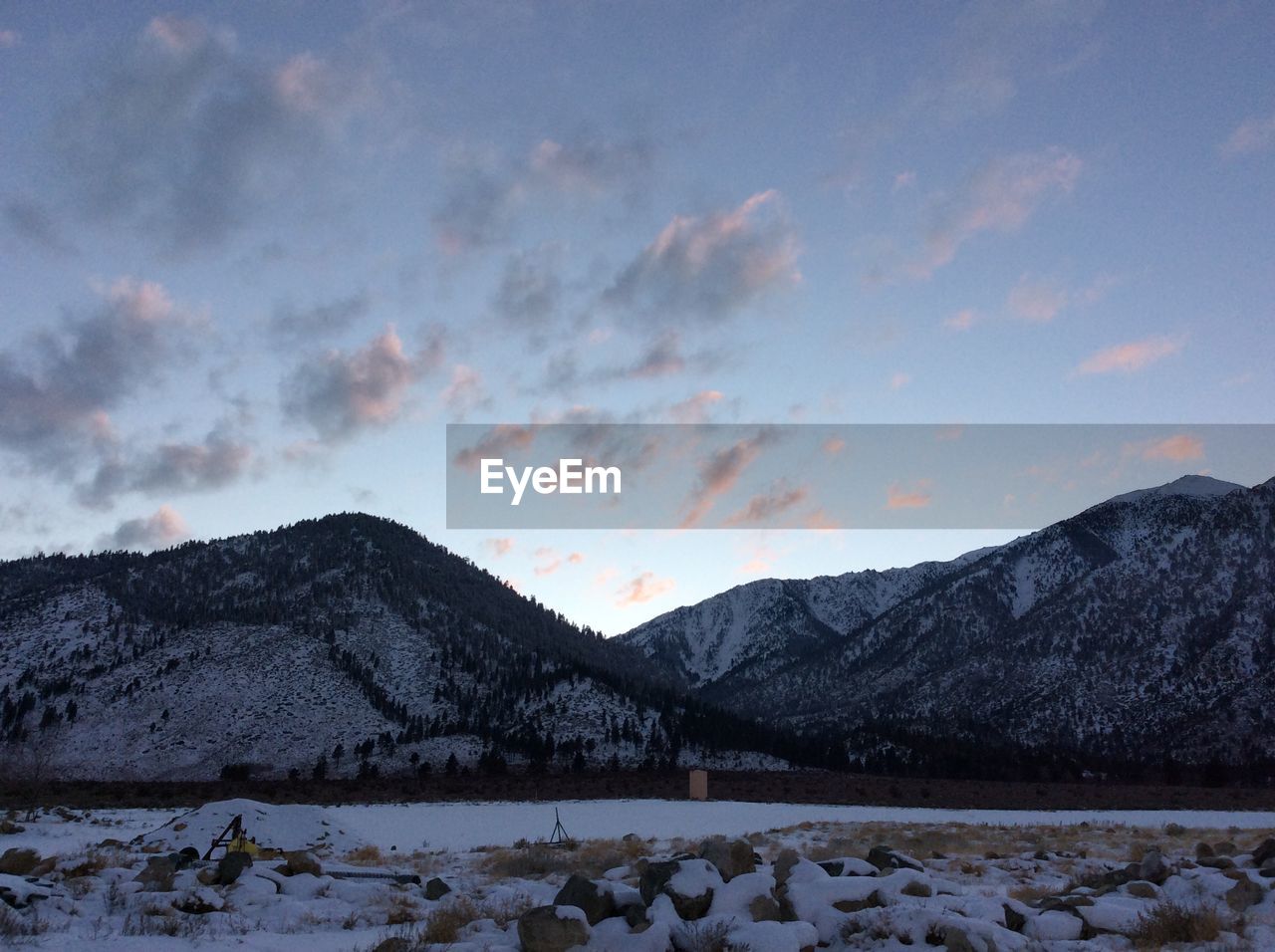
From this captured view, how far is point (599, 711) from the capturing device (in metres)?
124

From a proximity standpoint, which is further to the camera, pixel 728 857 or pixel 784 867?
pixel 784 867

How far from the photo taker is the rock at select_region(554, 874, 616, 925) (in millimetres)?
11922

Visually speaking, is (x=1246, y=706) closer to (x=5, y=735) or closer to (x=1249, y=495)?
(x=1249, y=495)

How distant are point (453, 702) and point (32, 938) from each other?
433 ft

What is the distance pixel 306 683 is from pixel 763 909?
136992mm

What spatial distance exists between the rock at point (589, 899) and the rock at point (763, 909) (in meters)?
1.96

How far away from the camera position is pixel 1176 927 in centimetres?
1159

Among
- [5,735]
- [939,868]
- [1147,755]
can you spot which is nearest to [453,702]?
[5,735]

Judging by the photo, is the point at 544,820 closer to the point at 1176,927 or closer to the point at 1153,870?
the point at 1153,870

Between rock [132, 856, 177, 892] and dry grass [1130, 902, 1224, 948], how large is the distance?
14.6 meters

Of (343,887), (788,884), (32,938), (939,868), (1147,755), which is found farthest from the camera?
(1147,755)

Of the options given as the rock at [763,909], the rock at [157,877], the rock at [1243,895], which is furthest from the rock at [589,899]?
the rock at [1243,895]

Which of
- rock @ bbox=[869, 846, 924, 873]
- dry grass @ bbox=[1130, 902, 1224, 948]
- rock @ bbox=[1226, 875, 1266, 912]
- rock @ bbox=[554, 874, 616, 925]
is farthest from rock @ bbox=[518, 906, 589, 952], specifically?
rock @ bbox=[1226, 875, 1266, 912]

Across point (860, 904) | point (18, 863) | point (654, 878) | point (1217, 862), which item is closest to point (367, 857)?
point (18, 863)
